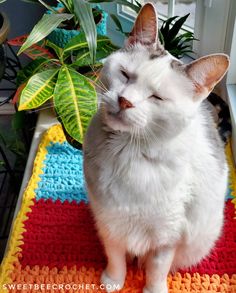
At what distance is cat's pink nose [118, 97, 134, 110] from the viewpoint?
1.63 feet

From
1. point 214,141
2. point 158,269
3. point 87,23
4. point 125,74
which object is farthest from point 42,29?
point 158,269

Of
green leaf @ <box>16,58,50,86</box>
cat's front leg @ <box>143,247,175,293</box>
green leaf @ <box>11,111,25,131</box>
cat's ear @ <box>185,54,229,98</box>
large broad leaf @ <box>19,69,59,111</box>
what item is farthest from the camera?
green leaf @ <box>11,111,25,131</box>

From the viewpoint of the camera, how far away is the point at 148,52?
0.56 meters

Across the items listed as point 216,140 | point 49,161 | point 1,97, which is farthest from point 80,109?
point 1,97

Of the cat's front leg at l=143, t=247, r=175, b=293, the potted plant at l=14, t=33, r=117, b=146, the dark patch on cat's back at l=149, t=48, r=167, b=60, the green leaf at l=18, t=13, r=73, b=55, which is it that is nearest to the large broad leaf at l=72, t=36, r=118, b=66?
the potted plant at l=14, t=33, r=117, b=146

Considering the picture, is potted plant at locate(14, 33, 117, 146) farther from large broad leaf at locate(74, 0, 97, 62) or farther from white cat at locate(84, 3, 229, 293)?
white cat at locate(84, 3, 229, 293)

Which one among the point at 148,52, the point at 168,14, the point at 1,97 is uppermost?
the point at 148,52

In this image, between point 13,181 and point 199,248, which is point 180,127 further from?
point 13,181

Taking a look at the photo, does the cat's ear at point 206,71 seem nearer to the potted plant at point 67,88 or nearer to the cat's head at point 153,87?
the cat's head at point 153,87

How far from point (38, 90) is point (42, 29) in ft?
0.49

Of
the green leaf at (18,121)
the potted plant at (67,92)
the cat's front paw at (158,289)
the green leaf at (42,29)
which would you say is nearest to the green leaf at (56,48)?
the potted plant at (67,92)

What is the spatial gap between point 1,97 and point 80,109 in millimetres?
825

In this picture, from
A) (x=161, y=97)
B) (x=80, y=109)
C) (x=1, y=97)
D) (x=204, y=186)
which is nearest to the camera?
(x=161, y=97)

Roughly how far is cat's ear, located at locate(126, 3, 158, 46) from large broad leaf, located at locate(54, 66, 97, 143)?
30 centimetres
